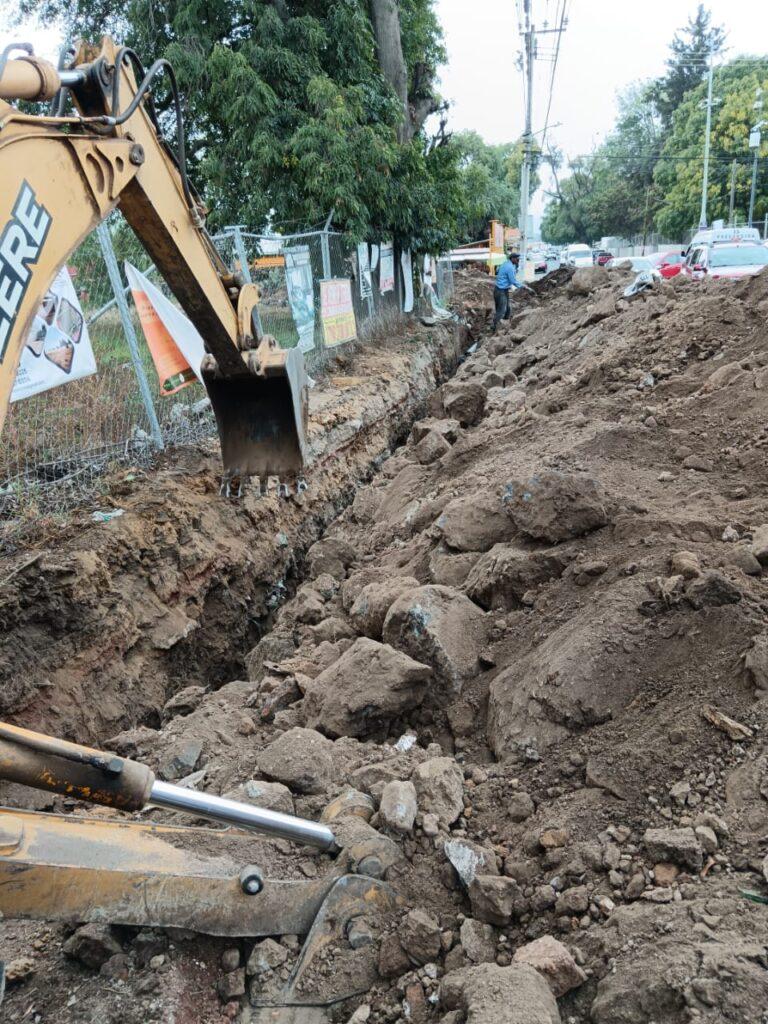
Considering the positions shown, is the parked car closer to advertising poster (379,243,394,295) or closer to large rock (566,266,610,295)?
large rock (566,266,610,295)

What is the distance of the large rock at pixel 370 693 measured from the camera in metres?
3.70

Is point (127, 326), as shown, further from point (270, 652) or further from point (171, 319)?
point (270, 652)

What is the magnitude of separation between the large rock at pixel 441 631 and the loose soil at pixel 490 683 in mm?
16

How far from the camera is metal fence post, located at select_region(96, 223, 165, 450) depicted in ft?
21.2

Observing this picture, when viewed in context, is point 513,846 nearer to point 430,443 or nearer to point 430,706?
point 430,706

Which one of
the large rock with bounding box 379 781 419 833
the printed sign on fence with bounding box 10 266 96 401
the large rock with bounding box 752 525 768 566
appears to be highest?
the printed sign on fence with bounding box 10 266 96 401

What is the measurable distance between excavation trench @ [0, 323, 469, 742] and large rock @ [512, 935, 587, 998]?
3447mm

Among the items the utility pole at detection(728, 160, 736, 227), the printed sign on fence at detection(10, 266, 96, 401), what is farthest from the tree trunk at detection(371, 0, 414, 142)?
the utility pole at detection(728, 160, 736, 227)

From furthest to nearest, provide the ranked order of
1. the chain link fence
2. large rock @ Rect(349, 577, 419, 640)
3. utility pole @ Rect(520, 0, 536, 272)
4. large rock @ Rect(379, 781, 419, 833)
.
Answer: utility pole @ Rect(520, 0, 536, 272), the chain link fence, large rock @ Rect(349, 577, 419, 640), large rock @ Rect(379, 781, 419, 833)

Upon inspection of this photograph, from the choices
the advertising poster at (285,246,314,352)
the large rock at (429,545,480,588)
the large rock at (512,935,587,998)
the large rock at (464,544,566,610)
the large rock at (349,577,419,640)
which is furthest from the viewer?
the advertising poster at (285,246,314,352)

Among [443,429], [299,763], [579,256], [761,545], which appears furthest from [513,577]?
[579,256]

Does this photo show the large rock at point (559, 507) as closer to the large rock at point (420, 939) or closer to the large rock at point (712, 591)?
the large rock at point (712, 591)

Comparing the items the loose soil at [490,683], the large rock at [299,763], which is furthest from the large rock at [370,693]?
the large rock at [299,763]

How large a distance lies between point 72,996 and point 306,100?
1285cm
